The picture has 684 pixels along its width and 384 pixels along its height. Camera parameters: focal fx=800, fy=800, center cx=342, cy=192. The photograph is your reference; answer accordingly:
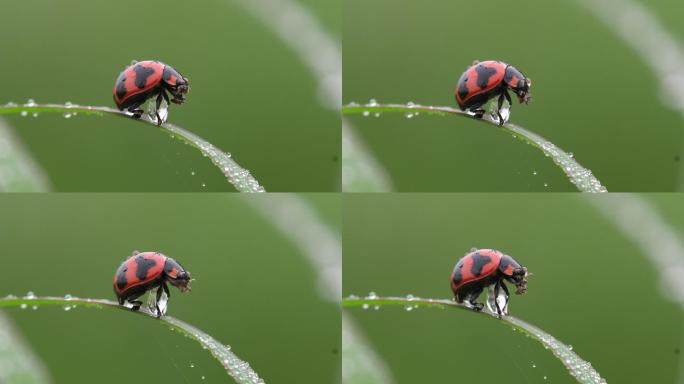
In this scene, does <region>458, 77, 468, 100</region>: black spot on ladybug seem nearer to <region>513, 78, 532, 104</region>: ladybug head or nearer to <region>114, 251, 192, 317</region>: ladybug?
<region>513, 78, 532, 104</region>: ladybug head

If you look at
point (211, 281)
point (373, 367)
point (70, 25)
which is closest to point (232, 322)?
point (211, 281)

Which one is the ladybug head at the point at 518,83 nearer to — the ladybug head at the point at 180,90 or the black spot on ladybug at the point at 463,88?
the black spot on ladybug at the point at 463,88

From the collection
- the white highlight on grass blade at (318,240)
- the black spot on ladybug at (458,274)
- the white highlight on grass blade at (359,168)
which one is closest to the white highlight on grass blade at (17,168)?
the white highlight on grass blade at (318,240)

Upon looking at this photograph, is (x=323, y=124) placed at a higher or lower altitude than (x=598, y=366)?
higher

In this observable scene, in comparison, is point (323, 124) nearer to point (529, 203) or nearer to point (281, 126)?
point (281, 126)

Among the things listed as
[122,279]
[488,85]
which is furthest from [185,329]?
[488,85]

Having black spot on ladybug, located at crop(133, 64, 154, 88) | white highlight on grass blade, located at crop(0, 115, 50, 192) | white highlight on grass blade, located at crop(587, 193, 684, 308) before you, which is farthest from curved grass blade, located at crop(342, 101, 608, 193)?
white highlight on grass blade, located at crop(0, 115, 50, 192)

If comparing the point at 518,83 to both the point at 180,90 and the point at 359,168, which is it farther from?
the point at 180,90
